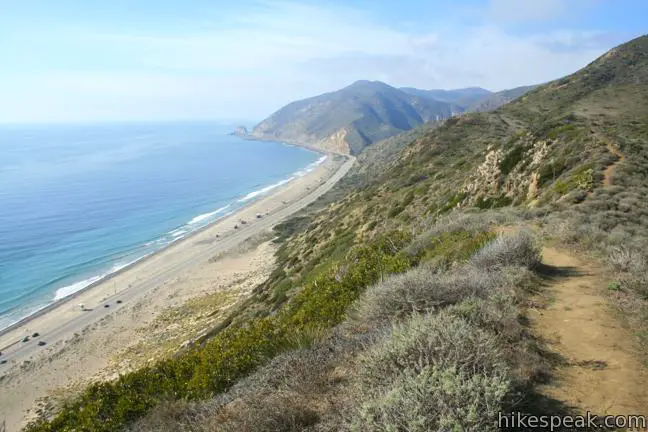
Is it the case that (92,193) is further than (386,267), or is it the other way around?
(92,193)

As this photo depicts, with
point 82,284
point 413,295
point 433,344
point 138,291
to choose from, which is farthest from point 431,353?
point 82,284

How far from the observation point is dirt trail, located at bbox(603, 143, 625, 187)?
1877cm

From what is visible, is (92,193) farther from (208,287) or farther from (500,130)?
(500,130)

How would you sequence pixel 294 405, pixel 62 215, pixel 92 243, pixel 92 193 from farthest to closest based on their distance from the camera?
pixel 92 193, pixel 62 215, pixel 92 243, pixel 294 405

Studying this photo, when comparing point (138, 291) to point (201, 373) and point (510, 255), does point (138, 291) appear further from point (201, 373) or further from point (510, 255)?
point (510, 255)

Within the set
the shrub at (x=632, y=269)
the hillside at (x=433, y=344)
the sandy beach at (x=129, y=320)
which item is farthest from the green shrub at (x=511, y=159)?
the sandy beach at (x=129, y=320)

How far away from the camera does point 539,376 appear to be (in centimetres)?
507

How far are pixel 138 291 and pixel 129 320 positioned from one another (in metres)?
8.26

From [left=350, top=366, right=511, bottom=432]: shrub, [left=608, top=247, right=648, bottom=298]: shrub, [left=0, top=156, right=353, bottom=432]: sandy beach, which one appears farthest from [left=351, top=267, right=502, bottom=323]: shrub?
[left=0, top=156, right=353, bottom=432]: sandy beach

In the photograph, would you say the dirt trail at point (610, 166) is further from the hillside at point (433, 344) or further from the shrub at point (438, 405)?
the shrub at point (438, 405)

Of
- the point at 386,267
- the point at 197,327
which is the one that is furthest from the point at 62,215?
the point at 386,267

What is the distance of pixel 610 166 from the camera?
20.8m

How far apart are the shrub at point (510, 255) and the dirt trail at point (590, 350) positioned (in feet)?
2.06

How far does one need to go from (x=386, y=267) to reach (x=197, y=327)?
28.7 meters
